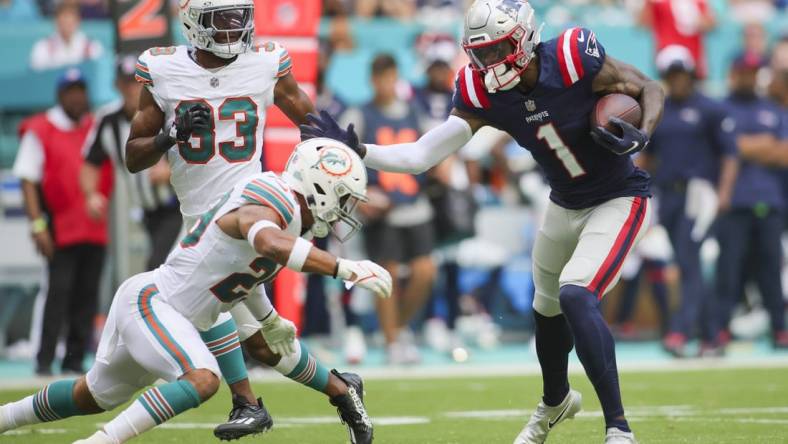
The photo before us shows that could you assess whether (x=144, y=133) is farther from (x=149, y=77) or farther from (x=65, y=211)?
(x=65, y=211)

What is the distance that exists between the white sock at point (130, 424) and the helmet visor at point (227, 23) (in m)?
2.02

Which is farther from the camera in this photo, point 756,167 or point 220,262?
point 756,167

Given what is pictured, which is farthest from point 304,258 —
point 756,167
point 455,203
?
point 756,167

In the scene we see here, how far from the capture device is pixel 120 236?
10.7m

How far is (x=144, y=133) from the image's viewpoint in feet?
20.7

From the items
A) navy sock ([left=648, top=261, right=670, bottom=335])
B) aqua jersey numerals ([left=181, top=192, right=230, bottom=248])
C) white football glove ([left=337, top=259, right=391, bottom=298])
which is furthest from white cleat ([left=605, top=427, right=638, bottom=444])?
navy sock ([left=648, top=261, right=670, bottom=335])

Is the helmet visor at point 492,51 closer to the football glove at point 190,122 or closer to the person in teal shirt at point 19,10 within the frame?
the football glove at point 190,122

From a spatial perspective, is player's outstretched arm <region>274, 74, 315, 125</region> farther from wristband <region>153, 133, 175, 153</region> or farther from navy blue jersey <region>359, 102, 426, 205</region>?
navy blue jersey <region>359, 102, 426, 205</region>

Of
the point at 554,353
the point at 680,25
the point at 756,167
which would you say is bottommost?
the point at 756,167

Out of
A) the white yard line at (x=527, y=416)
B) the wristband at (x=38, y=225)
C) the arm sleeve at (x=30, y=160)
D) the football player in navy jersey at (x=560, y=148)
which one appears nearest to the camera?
the football player in navy jersey at (x=560, y=148)

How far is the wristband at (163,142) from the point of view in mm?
6082

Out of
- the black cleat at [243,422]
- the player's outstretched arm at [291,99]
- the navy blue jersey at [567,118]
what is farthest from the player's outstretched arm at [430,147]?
the black cleat at [243,422]

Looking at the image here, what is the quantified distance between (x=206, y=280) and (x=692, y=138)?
6.65m

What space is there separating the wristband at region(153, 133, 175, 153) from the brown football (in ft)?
6.10
